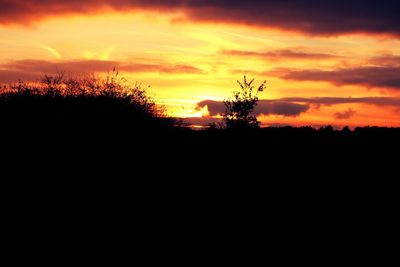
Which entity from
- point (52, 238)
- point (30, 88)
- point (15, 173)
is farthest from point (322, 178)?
point (30, 88)

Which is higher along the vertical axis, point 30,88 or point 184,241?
point 30,88

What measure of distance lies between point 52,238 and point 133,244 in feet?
5.79

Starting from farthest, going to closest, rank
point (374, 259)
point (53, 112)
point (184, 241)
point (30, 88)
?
point (30, 88)
point (53, 112)
point (184, 241)
point (374, 259)

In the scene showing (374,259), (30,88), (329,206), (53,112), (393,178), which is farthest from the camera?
(30,88)

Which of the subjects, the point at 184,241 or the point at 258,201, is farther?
the point at 258,201

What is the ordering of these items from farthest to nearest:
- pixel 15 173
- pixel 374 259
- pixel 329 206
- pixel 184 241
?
pixel 15 173 < pixel 329 206 < pixel 184 241 < pixel 374 259

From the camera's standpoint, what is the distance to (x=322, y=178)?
13820 mm

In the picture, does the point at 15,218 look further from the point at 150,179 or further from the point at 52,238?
the point at 150,179

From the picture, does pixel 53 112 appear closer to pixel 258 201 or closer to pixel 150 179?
pixel 150 179

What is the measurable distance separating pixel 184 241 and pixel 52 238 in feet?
9.02

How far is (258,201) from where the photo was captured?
42.3 ft

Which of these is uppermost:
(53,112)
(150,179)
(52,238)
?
(53,112)

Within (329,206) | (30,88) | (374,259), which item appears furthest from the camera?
(30,88)

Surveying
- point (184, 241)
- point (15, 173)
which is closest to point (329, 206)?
point (184, 241)
